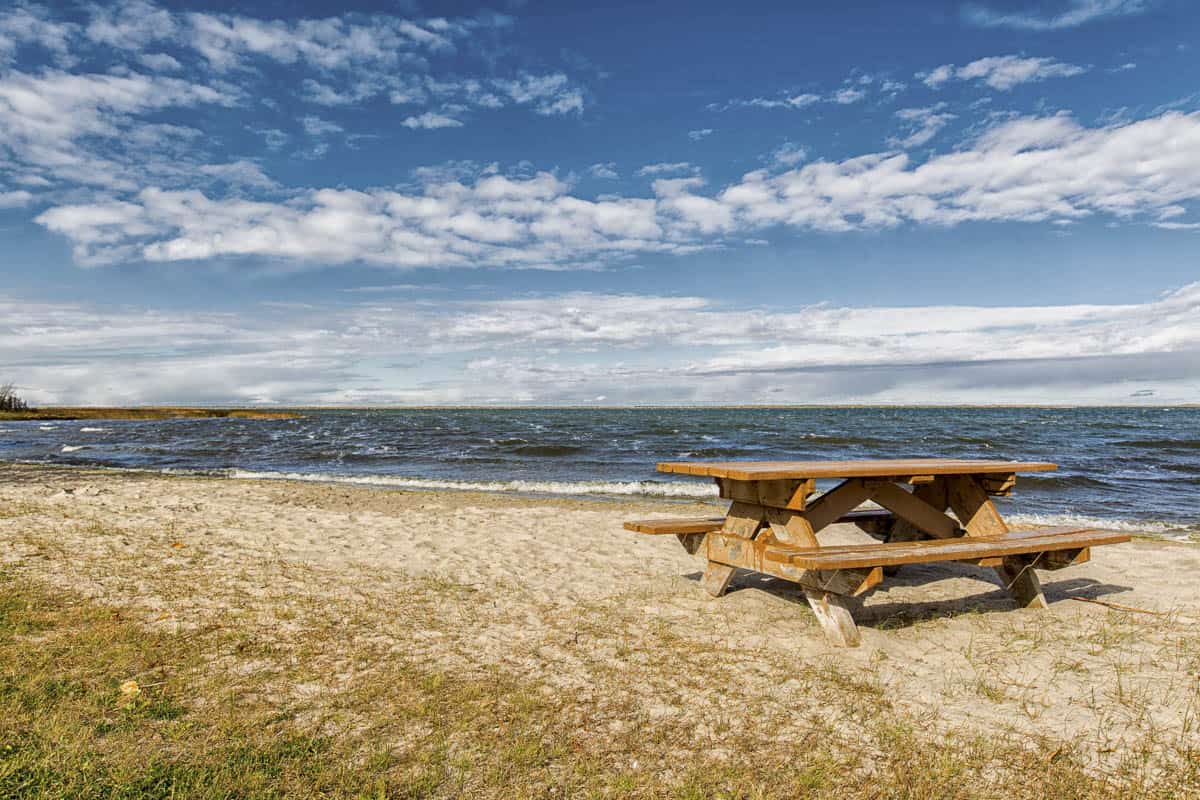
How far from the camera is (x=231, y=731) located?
3.23 m

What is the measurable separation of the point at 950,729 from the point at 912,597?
9.38ft

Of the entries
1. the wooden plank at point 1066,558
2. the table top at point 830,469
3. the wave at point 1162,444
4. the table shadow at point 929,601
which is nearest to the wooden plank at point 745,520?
the table top at point 830,469

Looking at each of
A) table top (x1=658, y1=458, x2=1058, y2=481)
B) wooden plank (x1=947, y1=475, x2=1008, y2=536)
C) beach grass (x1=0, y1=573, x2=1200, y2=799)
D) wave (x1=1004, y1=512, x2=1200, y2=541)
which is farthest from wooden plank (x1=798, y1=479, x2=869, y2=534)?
wave (x1=1004, y1=512, x2=1200, y2=541)

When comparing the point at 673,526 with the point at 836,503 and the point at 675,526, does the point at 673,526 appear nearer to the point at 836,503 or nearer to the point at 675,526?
the point at 675,526

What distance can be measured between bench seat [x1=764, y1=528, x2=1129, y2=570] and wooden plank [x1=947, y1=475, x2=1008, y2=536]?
0.46 ft

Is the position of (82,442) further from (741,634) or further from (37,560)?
(741,634)

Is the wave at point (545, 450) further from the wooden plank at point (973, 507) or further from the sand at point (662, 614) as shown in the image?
the wooden plank at point (973, 507)

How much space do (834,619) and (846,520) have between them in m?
2.05

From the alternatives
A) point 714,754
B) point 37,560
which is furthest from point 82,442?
point 714,754

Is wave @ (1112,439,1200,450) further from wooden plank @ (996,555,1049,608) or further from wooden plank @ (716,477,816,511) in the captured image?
wooden plank @ (716,477,816,511)

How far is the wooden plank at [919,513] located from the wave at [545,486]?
8.93m

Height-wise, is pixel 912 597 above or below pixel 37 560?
below

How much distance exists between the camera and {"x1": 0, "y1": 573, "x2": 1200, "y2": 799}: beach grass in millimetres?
2859

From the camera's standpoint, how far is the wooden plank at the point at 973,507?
586cm
